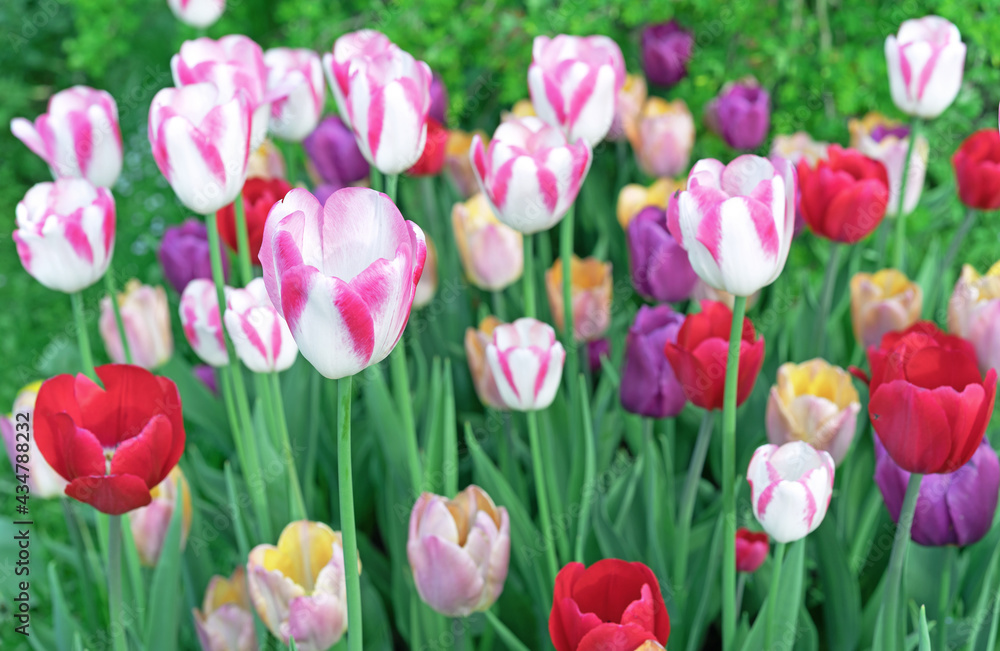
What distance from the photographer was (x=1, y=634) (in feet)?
6.04

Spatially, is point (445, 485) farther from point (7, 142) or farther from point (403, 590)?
point (7, 142)

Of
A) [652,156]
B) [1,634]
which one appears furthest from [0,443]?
[652,156]

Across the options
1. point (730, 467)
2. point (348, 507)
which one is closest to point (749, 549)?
point (730, 467)

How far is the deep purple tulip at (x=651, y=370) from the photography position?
1108 millimetres

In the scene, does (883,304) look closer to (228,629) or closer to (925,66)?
(925,66)

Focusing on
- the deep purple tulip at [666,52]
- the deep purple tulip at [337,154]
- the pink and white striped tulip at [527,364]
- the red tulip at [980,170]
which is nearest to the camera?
the pink and white striped tulip at [527,364]

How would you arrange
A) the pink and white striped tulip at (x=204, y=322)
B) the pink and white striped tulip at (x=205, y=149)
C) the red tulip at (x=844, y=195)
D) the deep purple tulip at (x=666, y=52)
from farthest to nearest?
the deep purple tulip at (x=666, y=52) < the red tulip at (x=844, y=195) < the pink and white striped tulip at (x=204, y=322) < the pink and white striped tulip at (x=205, y=149)

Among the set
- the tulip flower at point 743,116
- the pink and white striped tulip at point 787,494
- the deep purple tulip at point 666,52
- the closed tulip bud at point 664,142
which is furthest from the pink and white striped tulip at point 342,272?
the deep purple tulip at point 666,52

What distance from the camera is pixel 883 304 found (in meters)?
1.31

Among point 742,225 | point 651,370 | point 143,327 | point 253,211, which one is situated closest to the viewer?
point 742,225

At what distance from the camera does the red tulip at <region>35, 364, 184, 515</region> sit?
817 millimetres

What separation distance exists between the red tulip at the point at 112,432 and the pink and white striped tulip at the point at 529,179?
0.42 meters

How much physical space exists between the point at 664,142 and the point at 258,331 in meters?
1.15

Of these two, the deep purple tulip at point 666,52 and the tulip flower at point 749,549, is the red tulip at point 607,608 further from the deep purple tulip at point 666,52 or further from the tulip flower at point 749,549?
the deep purple tulip at point 666,52
